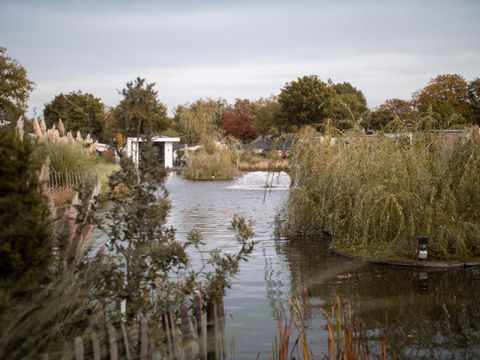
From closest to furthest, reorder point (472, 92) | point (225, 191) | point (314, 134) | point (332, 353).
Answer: point (332, 353), point (314, 134), point (225, 191), point (472, 92)

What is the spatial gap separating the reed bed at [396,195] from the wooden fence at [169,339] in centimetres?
657

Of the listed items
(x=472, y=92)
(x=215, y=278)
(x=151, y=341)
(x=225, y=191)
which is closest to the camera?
(x=151, y=341)

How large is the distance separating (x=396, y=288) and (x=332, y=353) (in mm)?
5059

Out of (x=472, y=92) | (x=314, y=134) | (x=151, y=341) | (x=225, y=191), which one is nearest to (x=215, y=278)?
(x=151, y=341)

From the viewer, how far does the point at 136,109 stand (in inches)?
194

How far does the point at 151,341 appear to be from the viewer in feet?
13.4

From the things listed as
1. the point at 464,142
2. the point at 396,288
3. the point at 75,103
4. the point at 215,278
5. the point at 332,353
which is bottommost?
the point at 396,288

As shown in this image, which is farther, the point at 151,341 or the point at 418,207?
the point at 418,207

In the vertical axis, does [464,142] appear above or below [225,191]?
above

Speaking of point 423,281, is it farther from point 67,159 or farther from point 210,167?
point 210,167

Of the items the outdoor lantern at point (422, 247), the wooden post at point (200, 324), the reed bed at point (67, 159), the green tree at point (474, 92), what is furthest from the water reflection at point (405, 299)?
the green tree at point (474, 92)

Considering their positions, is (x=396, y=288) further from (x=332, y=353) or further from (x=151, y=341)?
(x=151, y=341)

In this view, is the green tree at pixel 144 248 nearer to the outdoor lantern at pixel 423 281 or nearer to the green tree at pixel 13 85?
the outdoor lantern at pixel 423 281

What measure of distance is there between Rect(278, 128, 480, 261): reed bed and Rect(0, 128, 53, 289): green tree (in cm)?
791
